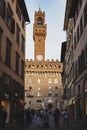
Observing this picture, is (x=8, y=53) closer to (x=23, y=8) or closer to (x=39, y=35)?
(x=23, y=8)

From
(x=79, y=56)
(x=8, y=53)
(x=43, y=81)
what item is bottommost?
(x=8, y=53)

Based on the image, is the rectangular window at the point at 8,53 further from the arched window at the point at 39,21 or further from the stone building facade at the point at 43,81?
the arched window at the point at 39,21

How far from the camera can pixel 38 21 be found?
121 metres

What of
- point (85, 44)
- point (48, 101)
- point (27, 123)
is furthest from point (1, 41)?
point (48, 101)

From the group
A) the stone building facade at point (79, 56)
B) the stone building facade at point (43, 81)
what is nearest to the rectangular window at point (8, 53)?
the stone building facade at point (79, 56)

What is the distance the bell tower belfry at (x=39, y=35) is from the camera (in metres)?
113

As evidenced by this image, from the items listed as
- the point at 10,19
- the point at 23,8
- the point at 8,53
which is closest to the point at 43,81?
the point at 23,8

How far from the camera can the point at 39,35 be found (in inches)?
4567

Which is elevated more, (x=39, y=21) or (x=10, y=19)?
(x=39, y=21)

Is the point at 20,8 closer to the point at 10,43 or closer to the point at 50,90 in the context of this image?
the point at 10,43

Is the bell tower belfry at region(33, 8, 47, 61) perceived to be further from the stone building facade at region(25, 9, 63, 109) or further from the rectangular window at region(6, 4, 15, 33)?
the rectangular window at region(6, 4, 15, 33)

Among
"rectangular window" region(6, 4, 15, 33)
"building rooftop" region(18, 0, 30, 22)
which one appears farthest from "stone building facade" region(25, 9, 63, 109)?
"rectangular window" region(6, 4, 15, 33)

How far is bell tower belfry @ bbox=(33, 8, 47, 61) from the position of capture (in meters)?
113

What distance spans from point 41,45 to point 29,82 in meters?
15.1
